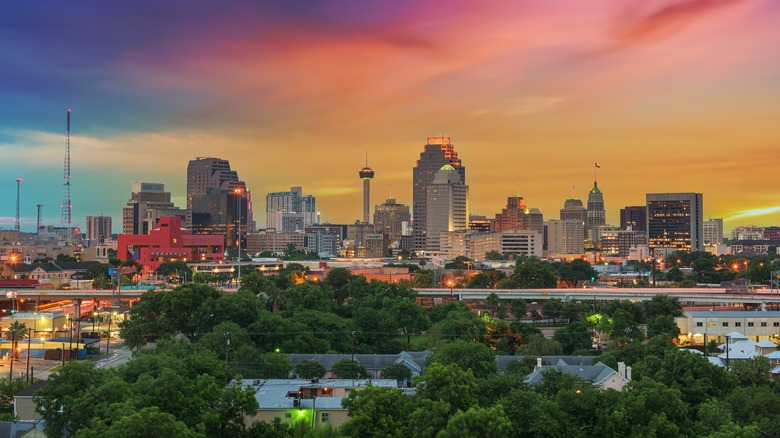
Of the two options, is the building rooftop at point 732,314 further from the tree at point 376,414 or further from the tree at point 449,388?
the tree at point 376,414

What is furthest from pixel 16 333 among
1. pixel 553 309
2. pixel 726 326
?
pixel 726 326

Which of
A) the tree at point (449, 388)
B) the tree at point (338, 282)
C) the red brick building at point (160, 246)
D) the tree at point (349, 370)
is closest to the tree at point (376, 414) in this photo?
the tree at point (449, 388)

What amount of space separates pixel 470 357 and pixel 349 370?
8.36m

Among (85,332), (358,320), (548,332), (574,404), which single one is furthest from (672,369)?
(85,332)

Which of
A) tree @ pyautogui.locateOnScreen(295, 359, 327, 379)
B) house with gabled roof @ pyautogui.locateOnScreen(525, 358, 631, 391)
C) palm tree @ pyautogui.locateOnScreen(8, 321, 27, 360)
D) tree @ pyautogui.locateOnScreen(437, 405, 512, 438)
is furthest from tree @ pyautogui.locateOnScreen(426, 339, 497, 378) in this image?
palm tree @ pyautogui.locateOnScreen(8, 321, 27, 360)

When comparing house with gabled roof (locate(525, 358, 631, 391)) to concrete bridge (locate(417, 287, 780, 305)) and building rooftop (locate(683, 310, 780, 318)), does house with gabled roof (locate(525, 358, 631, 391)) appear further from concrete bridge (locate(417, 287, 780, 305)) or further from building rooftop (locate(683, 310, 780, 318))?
concrete bridge (locate(417, 287, 780, 305))

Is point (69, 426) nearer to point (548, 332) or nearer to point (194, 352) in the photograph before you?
point (194, 352)

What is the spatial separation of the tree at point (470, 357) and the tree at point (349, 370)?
5.12m

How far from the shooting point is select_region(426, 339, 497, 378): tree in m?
48.6

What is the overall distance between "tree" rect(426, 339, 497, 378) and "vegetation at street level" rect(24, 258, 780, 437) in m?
0.09

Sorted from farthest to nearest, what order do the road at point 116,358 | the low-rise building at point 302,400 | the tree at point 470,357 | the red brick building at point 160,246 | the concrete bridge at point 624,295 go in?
the red brick building at point 160,246 < the concrete bridge at point 624,295 < the road at point 116,358 < the tree at point 470,357 < the low-rise building at point 302,400

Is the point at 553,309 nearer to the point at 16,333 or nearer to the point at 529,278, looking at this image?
the point at 529,278

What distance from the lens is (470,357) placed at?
4891 centimetres

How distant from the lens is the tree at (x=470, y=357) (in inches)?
1912
